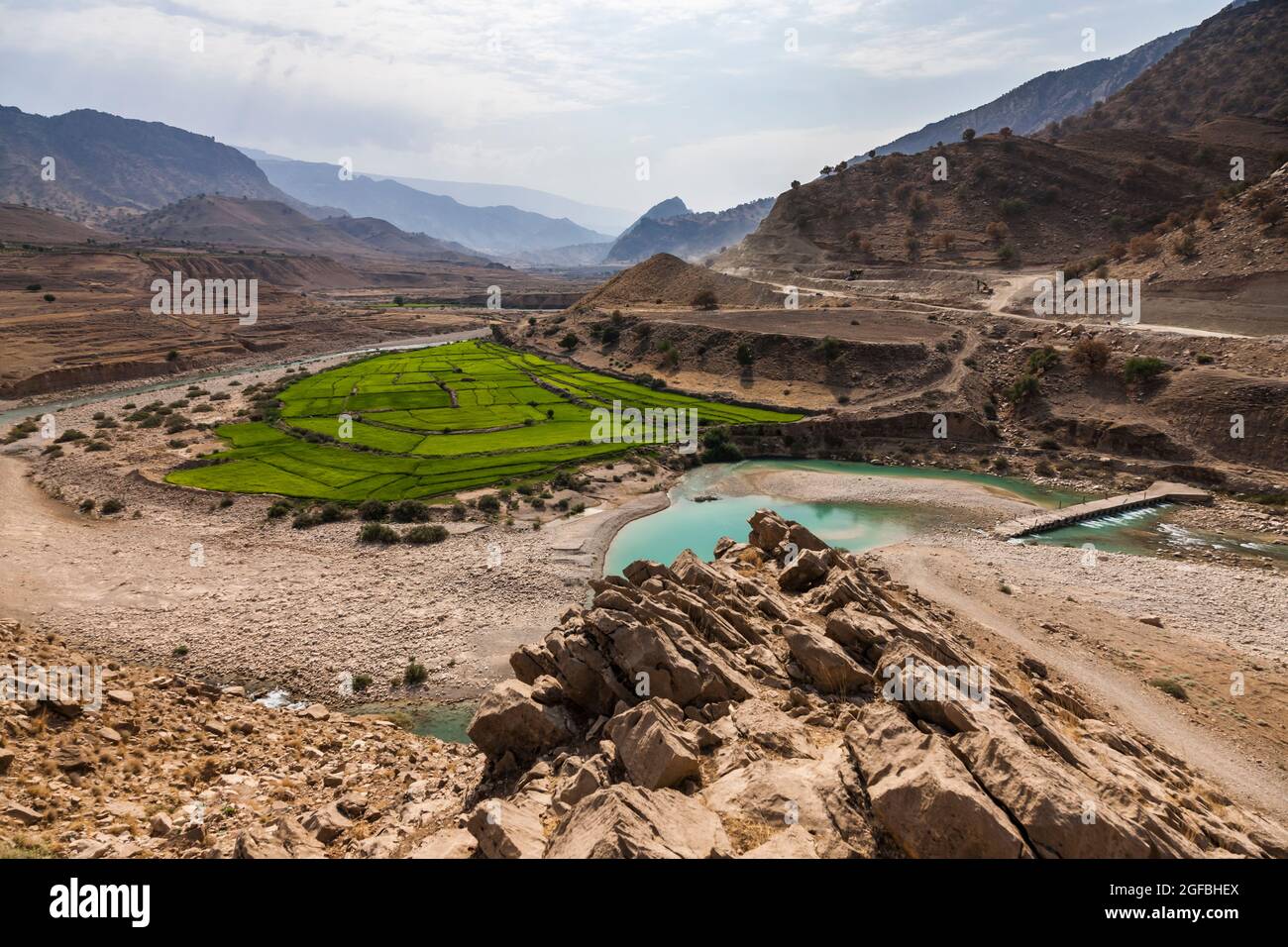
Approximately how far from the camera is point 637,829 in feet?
34.1

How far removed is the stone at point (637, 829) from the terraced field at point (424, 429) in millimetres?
36895

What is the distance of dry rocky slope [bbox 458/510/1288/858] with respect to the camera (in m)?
10.9

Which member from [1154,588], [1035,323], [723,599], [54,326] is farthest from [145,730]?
[54,326]

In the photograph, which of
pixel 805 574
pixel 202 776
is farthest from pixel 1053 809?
pixel 202 776

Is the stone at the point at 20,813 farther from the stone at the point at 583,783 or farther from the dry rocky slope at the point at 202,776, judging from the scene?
the stone at the point at 583,783

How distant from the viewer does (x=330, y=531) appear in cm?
4006

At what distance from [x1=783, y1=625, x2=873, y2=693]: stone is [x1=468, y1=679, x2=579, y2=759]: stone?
659cm

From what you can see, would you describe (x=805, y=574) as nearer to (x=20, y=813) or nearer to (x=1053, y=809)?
(x=1053, y=809)

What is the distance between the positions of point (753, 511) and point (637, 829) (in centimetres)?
3813

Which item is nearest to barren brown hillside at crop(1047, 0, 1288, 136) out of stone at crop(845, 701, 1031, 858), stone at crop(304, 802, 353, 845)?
stone at crop(845, 701, 1031, 858)

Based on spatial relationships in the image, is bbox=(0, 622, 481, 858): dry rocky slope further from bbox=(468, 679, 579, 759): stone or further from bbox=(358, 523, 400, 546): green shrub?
bbox=(358, 523, 400, 546): green shrub

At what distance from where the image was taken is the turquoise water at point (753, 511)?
40.5 metres

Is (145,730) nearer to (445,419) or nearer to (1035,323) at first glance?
(445,419)
